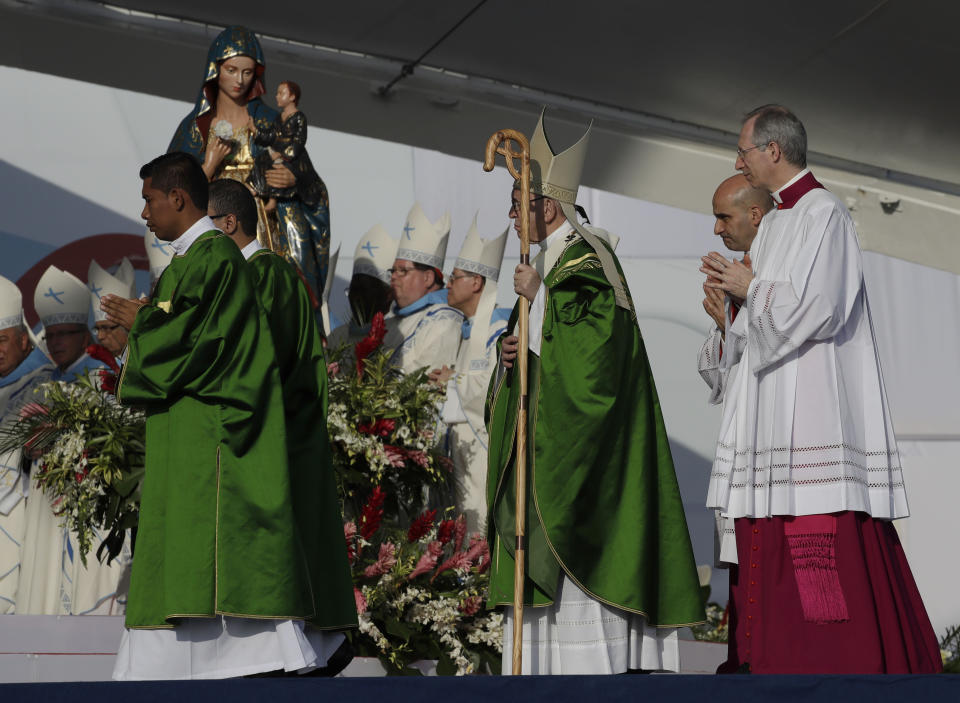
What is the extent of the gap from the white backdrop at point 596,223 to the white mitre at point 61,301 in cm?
211

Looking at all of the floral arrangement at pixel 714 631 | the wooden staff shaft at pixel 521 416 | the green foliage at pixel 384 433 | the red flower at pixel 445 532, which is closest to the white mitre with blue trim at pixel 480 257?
the green foliage at pixel 384 433

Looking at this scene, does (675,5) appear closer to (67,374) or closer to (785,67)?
(785,67)

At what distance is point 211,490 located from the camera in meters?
4.13

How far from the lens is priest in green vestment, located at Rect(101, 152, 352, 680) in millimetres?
4047

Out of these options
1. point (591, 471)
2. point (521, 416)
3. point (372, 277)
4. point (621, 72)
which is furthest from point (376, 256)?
point (591, 471)

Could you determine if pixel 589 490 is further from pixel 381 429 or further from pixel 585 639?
pixel 381 429

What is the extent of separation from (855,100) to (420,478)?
446cm

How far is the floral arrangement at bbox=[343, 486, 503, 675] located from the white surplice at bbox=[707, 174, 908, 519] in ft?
5.67

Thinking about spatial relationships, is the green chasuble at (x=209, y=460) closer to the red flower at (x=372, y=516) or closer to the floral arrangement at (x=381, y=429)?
the red flower at (x=372, y=516)

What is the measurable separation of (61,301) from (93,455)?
2.33 metres

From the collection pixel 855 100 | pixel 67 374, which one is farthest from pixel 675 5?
pixel 67 374

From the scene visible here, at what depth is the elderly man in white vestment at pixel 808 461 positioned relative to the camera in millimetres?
3799

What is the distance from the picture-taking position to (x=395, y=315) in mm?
7957

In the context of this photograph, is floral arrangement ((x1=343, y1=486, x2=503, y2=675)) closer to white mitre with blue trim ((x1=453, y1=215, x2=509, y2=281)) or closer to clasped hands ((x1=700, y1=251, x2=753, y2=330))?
clasped hands ((x1=700, y1=251, x2=753, y2=330))
